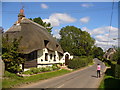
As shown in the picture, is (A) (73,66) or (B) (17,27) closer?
(B) (17,27)

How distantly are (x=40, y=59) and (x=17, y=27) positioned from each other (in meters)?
6.60

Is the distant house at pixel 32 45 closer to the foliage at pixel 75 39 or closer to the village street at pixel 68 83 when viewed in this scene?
the village street at pixel 68 83

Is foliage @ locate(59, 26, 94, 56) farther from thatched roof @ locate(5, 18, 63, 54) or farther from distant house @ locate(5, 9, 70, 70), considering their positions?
thatched roof @ locate(5, 18, 63, 54)

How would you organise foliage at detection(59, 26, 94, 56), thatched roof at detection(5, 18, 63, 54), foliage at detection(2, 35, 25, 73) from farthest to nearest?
foliage at detection(59, 26, 94, 56) → thatched roof at detection(5, 18, 63, 54) → foliage at detection(2, 35, 25, 73)

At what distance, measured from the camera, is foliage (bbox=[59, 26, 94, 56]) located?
181 feet

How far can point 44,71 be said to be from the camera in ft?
80.5

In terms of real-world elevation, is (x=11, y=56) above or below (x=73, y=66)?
above

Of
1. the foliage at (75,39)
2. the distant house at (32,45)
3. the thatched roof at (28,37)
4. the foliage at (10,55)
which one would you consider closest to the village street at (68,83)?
the foliage at (10,55)

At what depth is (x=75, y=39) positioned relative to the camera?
5759cm

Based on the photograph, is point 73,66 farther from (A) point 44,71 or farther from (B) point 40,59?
(A) point 44,71

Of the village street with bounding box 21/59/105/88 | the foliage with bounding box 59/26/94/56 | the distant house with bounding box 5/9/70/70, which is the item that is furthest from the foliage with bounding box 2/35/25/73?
the foliage with bounding box 59/26/94/56

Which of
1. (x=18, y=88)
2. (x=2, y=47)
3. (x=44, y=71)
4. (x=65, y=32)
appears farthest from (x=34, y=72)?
(x=65, y=32)

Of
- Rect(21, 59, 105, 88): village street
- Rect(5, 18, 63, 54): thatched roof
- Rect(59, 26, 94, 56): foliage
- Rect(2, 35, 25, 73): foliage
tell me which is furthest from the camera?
Rect(59, 26, 94, 56): foliage

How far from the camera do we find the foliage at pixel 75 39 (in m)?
55.1
